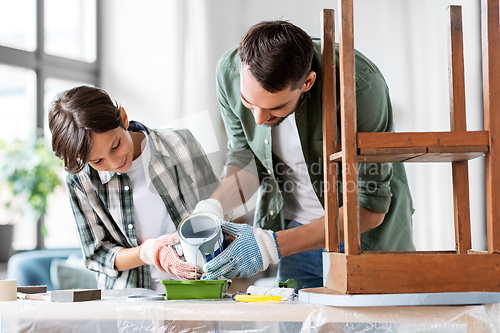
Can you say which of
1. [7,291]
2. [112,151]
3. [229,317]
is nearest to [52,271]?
[112,151]

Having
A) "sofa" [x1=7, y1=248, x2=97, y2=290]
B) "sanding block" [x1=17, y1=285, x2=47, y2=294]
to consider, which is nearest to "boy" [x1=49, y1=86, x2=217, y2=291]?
"sanding block" [x1=17, y1=285, x2=47, y2=294]

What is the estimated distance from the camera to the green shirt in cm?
114

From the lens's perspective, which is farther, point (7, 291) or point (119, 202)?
point (119, 202)

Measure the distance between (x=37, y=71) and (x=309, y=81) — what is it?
303cm

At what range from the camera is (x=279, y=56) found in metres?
1.06

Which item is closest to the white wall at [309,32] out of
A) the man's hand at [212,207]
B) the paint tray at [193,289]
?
the man's hand at [212,207]

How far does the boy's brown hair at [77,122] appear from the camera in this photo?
1257 millimetres

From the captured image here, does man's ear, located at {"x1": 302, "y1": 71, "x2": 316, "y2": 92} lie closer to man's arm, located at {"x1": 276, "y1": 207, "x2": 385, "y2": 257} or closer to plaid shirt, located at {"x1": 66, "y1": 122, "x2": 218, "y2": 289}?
man's arm, located at {"x1": 276, "y1": 207, "x2": 385, "y2": 257}

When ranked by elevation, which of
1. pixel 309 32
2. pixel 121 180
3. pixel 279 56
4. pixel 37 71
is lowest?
pixel 121 180

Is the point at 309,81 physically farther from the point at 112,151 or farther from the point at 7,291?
the point at 7,291

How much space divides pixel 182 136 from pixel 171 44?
2.29 meters

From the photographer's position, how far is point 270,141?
131cm

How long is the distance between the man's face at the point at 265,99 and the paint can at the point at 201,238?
0.28 metres

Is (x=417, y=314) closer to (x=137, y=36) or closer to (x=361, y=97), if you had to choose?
(x=361, y=97)
